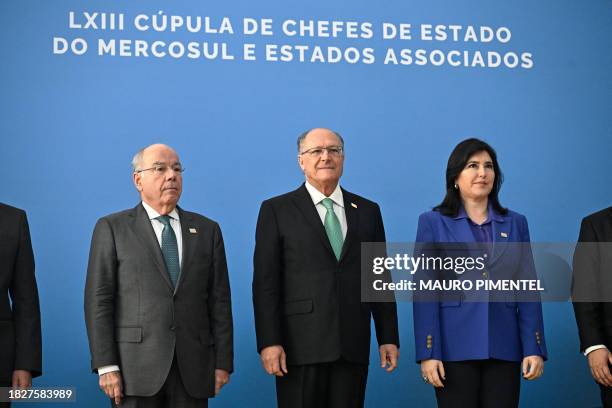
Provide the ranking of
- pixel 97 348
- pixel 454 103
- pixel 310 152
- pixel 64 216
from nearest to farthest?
1. pixel 97 348
2. pixel 310 152
3. pixel 64 216
4. pixel 454 103

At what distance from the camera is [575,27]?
5543 mm

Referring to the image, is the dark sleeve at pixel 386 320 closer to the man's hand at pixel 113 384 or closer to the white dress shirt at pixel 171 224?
the white dress shirt at pixel 171 224

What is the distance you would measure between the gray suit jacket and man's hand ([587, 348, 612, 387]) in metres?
1.60

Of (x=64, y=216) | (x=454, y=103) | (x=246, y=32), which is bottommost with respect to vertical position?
(x=64, y=216)

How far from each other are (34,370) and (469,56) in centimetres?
301

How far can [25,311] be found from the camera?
12.4 ft

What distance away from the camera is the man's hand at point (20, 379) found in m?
3.74

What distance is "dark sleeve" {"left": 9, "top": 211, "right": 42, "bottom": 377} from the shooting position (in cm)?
374

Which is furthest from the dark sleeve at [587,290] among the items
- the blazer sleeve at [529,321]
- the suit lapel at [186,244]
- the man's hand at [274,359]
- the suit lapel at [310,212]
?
the suit lapel at [186,244]

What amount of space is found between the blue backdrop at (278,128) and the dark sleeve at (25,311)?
3.48 ft

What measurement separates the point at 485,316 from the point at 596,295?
592 mm

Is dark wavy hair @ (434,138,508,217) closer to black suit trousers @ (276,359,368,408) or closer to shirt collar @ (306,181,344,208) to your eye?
shirt collar @ (306,181,344,208)

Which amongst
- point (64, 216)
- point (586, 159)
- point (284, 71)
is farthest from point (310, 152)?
point (586, 159)

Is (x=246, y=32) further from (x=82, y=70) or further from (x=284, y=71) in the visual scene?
(x=82, y=70)
